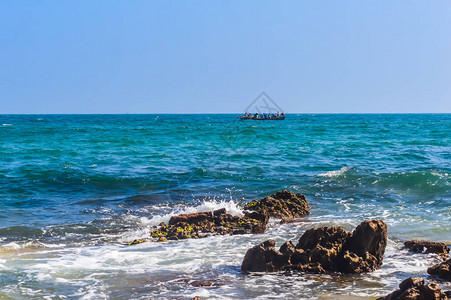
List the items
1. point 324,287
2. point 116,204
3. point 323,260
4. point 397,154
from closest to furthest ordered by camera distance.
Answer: point 324,287
point 323,260
point 116,204
point 397,154

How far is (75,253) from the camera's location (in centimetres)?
1123

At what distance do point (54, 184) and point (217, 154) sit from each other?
13773 millimetres

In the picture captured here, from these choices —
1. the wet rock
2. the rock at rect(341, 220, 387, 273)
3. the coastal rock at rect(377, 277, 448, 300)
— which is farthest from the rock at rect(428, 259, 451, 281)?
the wet rock

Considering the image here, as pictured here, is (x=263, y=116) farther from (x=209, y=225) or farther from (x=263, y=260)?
(x=263, y=260)

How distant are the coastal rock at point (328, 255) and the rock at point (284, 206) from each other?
190 inches

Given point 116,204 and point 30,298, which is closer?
point 30,298

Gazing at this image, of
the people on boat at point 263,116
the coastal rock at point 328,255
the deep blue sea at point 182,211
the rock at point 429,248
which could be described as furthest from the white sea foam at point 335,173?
the people on boat at point 263,116

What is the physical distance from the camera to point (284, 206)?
600 inches

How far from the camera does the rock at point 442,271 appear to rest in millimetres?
8852

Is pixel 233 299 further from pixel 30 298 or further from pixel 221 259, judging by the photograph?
pixel 30 298

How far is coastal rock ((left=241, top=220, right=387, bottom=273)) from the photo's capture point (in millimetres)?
9492

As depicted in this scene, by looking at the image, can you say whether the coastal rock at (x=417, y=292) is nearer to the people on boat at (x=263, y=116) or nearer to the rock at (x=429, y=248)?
the rock at (x=429, y=248)

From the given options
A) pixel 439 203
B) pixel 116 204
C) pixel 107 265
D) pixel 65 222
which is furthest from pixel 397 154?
pixel 107 265

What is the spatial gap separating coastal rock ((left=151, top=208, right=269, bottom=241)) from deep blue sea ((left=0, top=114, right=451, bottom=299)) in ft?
1.58
